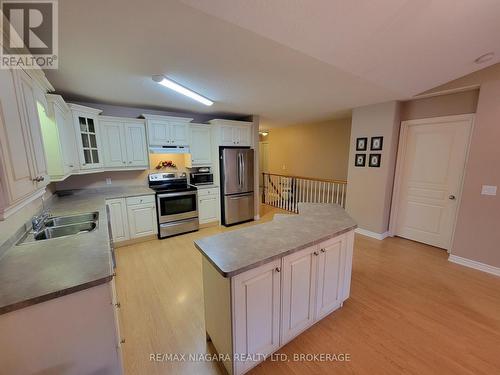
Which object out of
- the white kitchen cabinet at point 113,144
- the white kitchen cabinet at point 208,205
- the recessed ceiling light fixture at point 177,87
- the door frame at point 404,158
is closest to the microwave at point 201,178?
the white kitchen cabinet at point 208,205

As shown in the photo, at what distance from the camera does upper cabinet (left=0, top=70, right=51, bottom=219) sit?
1.04 metres

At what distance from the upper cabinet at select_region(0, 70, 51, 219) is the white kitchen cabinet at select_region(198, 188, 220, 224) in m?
2.82

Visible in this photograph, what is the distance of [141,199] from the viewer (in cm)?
364

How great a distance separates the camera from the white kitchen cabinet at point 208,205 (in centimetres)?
435

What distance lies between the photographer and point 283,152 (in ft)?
23.4

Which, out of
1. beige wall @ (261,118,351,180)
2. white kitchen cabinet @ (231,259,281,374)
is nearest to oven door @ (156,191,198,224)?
white kitchen cabinet @ (231,259,281,374)

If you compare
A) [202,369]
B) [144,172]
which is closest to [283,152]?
[144,172]

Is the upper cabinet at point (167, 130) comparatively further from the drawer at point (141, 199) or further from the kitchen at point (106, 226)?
the drawer at point (141, 199)

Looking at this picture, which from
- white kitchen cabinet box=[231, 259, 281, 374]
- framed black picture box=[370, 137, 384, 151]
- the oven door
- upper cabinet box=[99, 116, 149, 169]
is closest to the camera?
white kitchen cabinet box=[231, 259, 281, 374]

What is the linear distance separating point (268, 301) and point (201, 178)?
340 centimetres

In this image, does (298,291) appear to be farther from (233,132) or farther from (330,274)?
(233,132)

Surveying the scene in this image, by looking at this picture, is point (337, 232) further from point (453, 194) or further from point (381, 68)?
point (453, 194)

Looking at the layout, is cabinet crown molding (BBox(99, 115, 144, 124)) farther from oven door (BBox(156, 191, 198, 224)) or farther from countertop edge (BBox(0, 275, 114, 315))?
countertop edge (BBox(0, 275, 114, 315))

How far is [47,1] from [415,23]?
2662 mm
